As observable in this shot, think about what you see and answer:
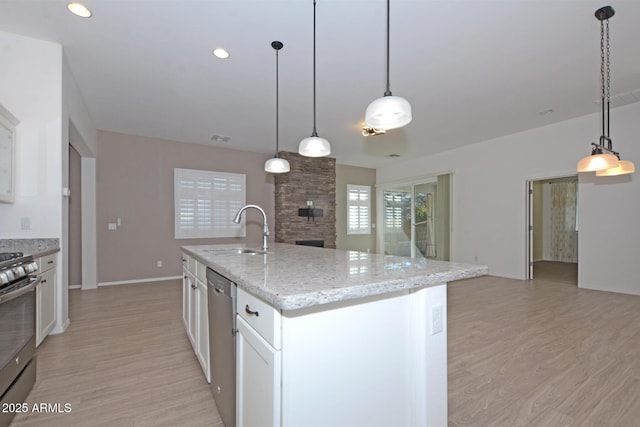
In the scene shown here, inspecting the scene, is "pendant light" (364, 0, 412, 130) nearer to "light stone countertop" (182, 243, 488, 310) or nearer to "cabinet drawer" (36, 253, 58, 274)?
"light stone countertop" (182, 243, 488, 310)

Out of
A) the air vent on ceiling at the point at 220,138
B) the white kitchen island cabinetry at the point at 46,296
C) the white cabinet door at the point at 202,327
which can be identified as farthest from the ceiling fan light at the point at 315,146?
the air vent on ceiling at the point at 220,138

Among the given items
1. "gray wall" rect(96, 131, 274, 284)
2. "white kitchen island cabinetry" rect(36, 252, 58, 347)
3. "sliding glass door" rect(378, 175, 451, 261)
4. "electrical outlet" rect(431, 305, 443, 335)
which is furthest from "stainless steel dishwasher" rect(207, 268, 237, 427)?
"sliding glass door" rect(378, 175, 451, 261)

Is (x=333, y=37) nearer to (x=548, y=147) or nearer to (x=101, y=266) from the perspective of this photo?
(x=548, y=147)

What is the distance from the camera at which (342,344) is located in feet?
3.60

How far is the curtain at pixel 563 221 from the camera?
799cm

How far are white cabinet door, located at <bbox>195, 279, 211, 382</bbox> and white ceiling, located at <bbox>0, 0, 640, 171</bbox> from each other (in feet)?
7.04

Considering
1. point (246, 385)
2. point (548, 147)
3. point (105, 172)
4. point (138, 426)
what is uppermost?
point (548, 147)

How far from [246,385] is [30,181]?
302 centimetres

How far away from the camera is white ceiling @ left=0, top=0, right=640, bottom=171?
2.36 meters

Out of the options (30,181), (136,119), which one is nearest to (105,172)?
(136,119)

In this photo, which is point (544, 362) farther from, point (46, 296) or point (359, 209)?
point (359, 209)

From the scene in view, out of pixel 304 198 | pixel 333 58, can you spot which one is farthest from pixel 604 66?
pixel 304 198

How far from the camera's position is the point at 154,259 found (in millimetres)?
5648

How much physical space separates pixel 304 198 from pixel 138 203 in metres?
3.31
